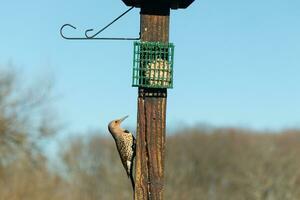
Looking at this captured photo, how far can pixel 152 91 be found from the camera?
5.19 m

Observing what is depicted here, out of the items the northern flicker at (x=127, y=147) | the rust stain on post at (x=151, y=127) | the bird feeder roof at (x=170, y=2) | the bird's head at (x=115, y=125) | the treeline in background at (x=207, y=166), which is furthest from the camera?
the treeline in background at (x=207, y=166)

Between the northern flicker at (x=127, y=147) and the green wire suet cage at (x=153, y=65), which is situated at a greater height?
the green wire suet cage at (x=153, y=65)

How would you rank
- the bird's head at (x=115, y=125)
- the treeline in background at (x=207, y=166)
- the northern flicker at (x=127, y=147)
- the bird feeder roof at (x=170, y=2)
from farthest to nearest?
the treeline in background at (x=207, y=166) → the bird's head at (x=115, y=125) → the northern flicker at (x=127, y=147) → the bird feeder roof at (x=170, y=2)

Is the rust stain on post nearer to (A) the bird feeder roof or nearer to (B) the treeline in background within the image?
(A) the bird feeder roof

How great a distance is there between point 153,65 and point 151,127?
1.61 ft

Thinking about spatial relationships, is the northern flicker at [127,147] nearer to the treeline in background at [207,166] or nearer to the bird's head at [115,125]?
the bird's head at [115,125]

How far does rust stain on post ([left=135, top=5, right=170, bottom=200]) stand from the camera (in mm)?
5035

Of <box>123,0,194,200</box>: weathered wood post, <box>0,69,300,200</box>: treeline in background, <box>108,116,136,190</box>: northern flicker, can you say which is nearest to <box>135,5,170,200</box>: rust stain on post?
<box>123,0,194,200</box>: weathered wood post

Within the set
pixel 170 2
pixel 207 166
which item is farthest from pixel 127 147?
pixel 207 166

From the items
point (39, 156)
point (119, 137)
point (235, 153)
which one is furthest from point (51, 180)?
point (235, 153)

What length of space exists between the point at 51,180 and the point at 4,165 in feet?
7.40

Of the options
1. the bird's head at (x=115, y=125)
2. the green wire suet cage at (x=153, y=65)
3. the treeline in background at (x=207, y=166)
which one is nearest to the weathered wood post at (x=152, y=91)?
the green wire suet cage at (x=153, y=65)

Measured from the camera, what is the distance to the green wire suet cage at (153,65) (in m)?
5.23

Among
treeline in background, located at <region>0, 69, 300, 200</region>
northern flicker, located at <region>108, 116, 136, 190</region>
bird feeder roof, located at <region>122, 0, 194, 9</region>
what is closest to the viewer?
bird feeder roof, located at <region>122, 0, 194, 9</region>
